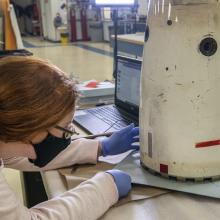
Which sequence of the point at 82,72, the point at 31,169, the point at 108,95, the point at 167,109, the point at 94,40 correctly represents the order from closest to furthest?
the point at 167,109, the point at 31,169, the point at 108,95, the point at 82,72, the point at 94,40

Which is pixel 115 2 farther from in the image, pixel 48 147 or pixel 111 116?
pixel 48 147

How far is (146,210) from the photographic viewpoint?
71 centimetres

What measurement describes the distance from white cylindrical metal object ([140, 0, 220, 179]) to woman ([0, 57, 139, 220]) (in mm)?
132

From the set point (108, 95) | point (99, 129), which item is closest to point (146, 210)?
point (99, 129)

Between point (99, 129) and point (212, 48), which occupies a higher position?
point (212, 48)

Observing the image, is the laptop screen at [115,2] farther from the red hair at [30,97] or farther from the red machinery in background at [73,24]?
the red machinery in background at [73,24]

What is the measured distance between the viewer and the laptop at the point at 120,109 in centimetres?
124

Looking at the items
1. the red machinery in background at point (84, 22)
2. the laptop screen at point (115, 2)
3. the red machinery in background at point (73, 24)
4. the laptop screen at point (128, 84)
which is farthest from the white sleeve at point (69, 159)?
the red machinery in background at point (84, 22)

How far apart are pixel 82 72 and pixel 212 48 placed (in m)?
4.26

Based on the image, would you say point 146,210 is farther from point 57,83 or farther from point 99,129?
point 99,129

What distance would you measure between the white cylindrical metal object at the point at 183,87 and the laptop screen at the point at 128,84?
1.60 ft

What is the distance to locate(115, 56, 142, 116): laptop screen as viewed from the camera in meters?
1.28

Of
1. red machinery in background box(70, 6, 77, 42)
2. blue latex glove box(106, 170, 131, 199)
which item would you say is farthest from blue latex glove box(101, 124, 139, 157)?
red machinery in background box(70, 6, 77, 42)

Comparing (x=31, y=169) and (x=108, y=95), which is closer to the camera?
(x=31, y=169)
